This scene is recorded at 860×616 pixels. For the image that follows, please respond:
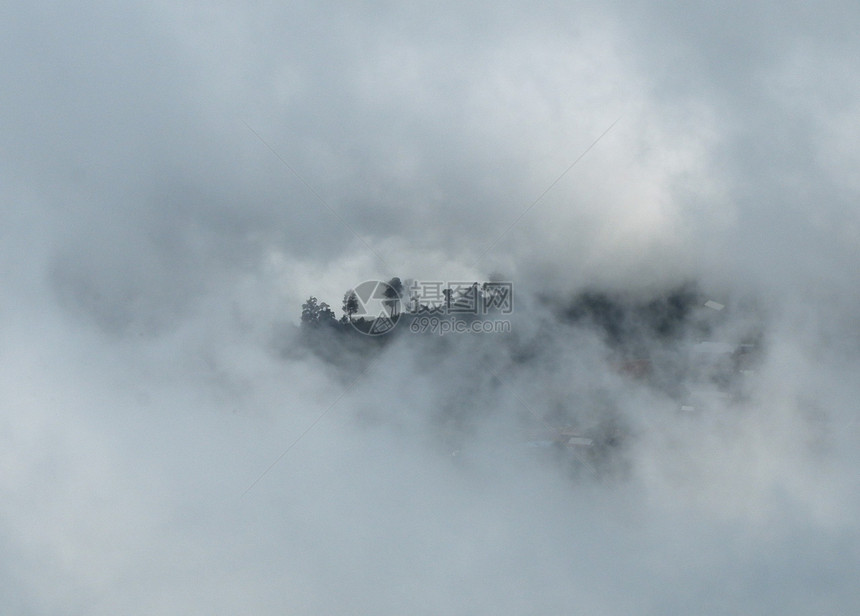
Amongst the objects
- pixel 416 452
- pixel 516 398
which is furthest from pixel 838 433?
pixel 416 452

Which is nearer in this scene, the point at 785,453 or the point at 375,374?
the point at 785,453

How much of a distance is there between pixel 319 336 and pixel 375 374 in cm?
216

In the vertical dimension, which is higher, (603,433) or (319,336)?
(319,336)

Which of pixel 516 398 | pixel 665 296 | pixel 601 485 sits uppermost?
pixel 665 296

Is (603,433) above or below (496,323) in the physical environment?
below

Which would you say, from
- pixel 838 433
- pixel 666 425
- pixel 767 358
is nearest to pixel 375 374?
pixel 666 425

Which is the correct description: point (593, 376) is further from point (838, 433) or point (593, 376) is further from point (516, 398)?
point (838, 433)

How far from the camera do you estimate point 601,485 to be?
2791cm

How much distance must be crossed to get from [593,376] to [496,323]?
10.8ft

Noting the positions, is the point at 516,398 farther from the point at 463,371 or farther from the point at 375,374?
the point at 375,374

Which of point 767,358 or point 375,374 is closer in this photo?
point 767,358
